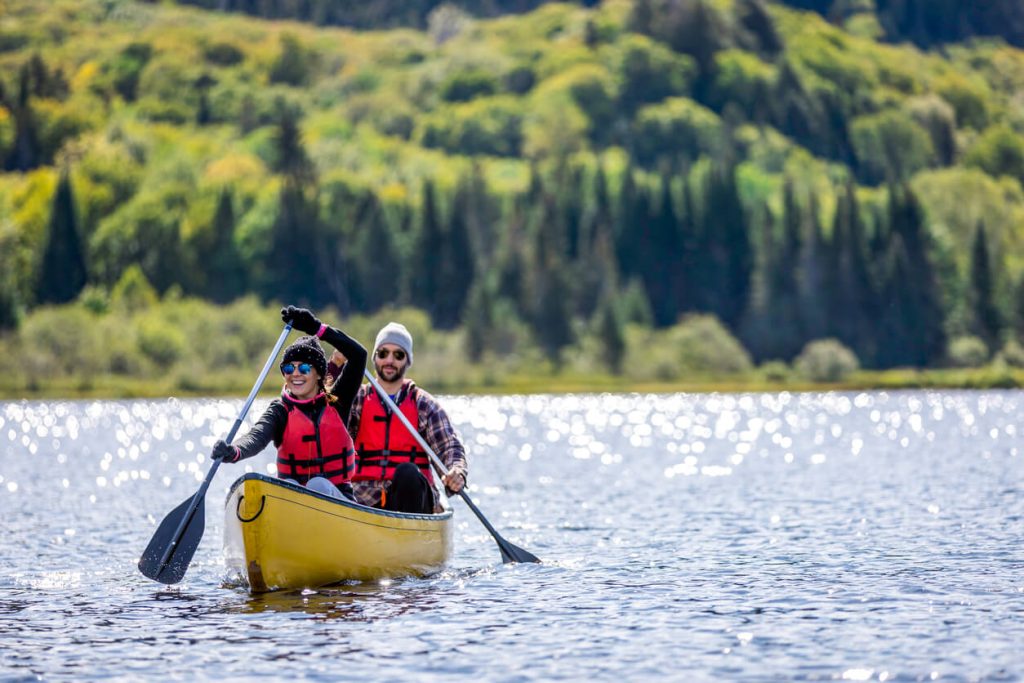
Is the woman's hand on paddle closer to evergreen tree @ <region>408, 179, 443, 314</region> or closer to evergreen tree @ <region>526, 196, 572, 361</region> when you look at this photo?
evergreen tree @ <region>526, 196, 572, 361</region>

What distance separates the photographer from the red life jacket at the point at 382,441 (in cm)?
2264

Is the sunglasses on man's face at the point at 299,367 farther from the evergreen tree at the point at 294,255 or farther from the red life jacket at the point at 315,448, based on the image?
the evergreen tree at the point at 294,255

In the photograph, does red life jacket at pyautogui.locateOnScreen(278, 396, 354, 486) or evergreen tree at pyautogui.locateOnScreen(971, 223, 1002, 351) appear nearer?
red life jacket at pyautogui.locateOnScreen(278, 396, 354, 486)

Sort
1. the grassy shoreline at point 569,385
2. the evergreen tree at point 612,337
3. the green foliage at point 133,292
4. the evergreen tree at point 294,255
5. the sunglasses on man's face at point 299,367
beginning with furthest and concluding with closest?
the evergreen tree at point 294,255
the green foliage at point 133,292
the evergreen tree at point 612,337
the grassy shoreline at point 569,385
the sunglasses on man's face at point 299,367

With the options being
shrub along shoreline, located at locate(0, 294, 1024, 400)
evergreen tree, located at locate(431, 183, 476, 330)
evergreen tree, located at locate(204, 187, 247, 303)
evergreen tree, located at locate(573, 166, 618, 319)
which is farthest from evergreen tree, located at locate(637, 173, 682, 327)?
evergreen tree, located at locate(204, 187, 247, 303)

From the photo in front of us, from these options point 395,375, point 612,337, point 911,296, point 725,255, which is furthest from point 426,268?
point 395,375

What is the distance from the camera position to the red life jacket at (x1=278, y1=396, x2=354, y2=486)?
20.7 metres

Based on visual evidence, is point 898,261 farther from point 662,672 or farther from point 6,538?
point 662,672

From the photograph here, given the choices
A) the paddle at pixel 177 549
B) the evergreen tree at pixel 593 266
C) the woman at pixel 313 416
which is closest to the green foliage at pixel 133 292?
the evergreen tree at pixel 593 266

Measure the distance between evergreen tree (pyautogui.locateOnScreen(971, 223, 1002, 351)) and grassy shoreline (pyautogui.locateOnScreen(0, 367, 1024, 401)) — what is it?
326 inches

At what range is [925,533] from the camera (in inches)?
1137

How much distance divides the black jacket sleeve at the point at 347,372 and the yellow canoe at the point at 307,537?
1.24 m

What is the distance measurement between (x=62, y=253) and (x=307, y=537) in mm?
153252

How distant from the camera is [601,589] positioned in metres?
22.4
